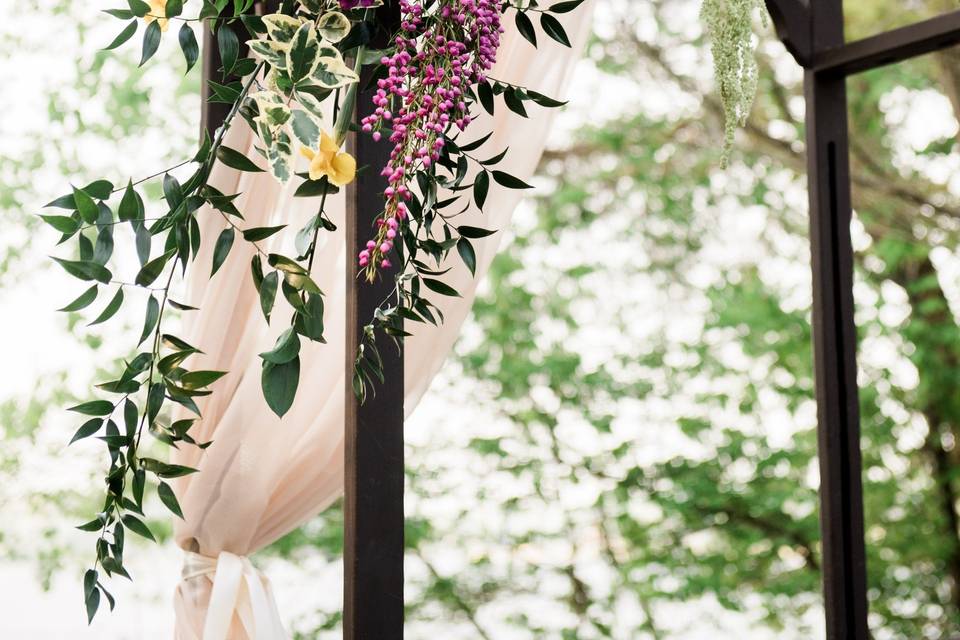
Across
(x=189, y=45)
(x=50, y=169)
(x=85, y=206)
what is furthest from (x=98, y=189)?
(x=50, y=169)

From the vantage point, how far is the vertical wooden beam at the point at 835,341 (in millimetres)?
1496

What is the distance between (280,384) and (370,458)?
0.99 feet

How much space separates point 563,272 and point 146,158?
4.57 feet

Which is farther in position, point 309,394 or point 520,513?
point 520,513

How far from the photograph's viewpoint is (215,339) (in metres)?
1.14

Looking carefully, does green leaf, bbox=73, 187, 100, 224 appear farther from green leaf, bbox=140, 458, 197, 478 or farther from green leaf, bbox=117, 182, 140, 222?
green leaf, bbox=140, 458, 197, 478

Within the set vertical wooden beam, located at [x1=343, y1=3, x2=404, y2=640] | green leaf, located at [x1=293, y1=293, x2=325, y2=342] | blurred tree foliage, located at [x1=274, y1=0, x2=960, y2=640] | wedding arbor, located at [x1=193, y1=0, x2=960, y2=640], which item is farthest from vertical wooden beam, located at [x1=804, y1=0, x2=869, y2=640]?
blurred tree foliage, located at [x1=274, y1=0, x2=960, y2=640]

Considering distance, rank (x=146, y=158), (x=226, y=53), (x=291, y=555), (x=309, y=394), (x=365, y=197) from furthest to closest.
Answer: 1. (x=291, y=555)
2. (x=146, y=158)
3. (x=309, y=394)
4. (x=365, y=197)
5. (x=226, y=53)

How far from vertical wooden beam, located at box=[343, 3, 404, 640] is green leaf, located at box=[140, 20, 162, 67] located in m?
0.23

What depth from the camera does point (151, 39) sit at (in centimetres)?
74

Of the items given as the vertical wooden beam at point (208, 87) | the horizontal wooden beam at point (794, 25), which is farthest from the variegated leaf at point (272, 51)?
the horizontal wooden beam at point (794, 25)

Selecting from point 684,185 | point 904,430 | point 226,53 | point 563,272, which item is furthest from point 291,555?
point 226,53

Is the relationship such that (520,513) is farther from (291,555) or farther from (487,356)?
(291,555)

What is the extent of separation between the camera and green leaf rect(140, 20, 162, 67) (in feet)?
2.39
